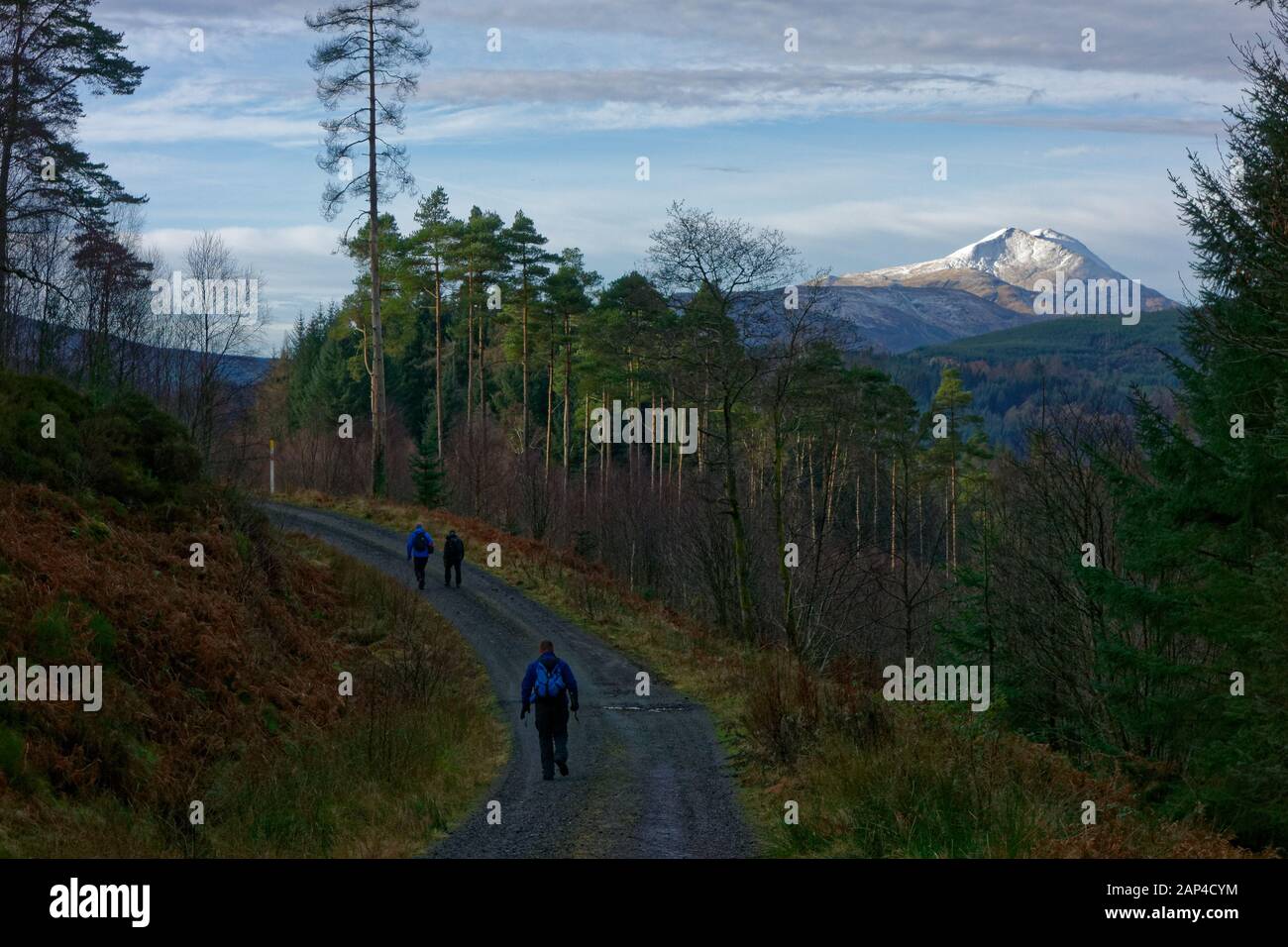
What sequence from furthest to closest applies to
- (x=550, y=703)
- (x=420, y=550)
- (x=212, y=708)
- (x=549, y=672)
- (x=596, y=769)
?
(x=420, y=550)
(x=212, y=708)
(x=596, y=769)
(x=549, y=672)
(x=550, y=703)

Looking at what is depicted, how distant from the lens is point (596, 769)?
15.0m

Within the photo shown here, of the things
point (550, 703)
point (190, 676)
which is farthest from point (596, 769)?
point (190, 676)

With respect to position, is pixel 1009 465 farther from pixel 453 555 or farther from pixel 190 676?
pixel 190 676

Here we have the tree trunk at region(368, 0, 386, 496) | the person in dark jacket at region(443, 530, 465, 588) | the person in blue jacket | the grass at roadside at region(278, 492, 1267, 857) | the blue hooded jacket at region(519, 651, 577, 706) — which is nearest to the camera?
the grass at roadside at region(278, 492, 1267, 857)

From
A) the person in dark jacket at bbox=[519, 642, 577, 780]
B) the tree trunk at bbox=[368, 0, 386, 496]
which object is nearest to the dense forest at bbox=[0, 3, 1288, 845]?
the tree trunk at bbox=[368, 0, 386, 496]

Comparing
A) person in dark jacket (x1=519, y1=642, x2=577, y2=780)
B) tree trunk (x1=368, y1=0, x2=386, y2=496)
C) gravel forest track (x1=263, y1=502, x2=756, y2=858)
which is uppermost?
tree trunk (x1=368, y1=0, x2=386, y2=496)

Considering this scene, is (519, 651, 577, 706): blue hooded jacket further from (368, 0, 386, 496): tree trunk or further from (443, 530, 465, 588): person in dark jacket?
(368, 0, 386, 496): tree trunk

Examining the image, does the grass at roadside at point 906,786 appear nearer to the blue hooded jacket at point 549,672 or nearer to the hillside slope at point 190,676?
the blue hooded jacket at point 549,672

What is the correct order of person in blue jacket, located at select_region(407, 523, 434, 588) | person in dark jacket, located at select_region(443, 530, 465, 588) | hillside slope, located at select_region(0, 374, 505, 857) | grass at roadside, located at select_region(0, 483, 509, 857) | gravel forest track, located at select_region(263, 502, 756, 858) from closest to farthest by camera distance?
gravel forest track, located at select_region(263, 502, 756, 858) → grass at roadside, located at select_region(0, 483, 509, 857) → hillside slope, located at select_region(0, 374, 505, 857) → person in blue jacket, located at select_region(407, 523, 434, 588) → person in dark jacket, located at select_region(443, 530, 465, 588)

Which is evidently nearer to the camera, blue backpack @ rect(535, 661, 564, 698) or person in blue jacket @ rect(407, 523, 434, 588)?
blue backpack @ rect(535, 661, 564, 698)

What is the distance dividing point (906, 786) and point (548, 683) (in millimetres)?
5174

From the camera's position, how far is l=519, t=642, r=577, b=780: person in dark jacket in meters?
14.5

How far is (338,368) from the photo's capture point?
8388 centimetres
